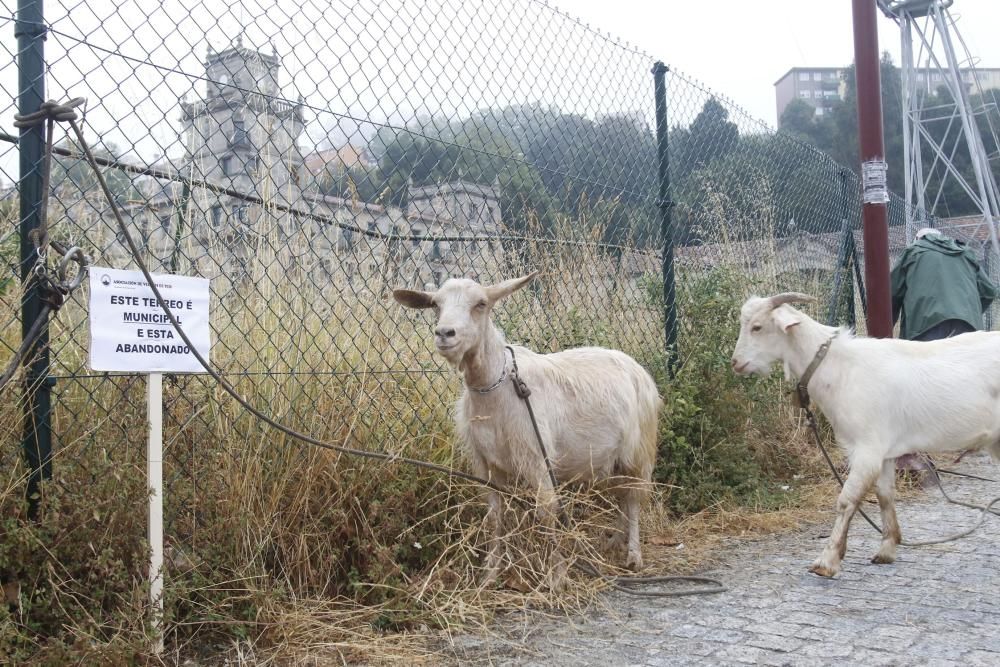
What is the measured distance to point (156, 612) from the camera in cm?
283

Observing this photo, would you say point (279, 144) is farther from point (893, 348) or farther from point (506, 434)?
point (893, 348)

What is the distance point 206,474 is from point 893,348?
3.62 meters

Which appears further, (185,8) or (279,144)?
(279,144)

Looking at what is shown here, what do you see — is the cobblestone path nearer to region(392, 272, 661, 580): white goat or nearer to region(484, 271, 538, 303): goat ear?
region(392, 272, 661, 580): white goat

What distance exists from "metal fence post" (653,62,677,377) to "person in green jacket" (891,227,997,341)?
249 centimetres

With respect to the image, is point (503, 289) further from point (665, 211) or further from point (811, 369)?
point (665, 211)

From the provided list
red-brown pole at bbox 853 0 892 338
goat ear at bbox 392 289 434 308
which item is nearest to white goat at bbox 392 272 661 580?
goat ear at bbox 392 289 434 308

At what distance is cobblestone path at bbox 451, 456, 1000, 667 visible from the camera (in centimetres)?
309

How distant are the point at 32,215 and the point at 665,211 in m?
4.21

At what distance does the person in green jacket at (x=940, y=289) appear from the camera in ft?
22.9

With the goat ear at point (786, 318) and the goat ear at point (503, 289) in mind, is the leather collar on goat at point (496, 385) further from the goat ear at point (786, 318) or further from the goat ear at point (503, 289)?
the goat ear at point (786, 318)

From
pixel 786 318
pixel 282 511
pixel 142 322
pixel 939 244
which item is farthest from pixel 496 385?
pixel 939 244

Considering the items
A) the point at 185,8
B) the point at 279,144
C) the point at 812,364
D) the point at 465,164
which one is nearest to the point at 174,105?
the point at 185,8

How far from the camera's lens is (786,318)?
4727mm
